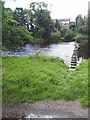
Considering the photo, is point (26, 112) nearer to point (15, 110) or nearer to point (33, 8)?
point (15, 110)

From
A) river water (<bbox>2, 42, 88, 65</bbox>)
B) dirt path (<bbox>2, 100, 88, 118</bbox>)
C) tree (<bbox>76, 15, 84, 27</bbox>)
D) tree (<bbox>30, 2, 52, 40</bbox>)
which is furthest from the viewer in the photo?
tree (<bbox>76, 15, 84, 27</bbox>)

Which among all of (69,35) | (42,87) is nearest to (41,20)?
(69,35)

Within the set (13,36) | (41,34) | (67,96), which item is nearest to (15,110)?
(67,96)

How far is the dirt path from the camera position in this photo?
596 centimetres

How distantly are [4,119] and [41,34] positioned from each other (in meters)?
37.8

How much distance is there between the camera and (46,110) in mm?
6254

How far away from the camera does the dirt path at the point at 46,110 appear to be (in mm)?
5961

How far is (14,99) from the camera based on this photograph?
23.0 feet

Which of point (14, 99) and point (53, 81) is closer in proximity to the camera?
point (14, 99)

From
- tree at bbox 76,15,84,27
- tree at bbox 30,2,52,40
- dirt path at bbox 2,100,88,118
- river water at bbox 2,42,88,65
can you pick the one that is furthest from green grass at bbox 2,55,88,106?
tree at bbox 76,15,84,27

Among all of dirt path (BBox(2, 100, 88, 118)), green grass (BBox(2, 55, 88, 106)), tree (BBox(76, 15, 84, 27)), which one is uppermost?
tree (BBox(76, 15, 84, 27))

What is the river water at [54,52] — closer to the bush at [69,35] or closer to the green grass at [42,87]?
the green grass at [42,87]

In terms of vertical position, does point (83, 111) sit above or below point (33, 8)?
below

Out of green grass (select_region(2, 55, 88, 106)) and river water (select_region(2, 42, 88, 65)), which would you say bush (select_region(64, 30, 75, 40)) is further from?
green grass (select_region(2, 55, 88, 106))
